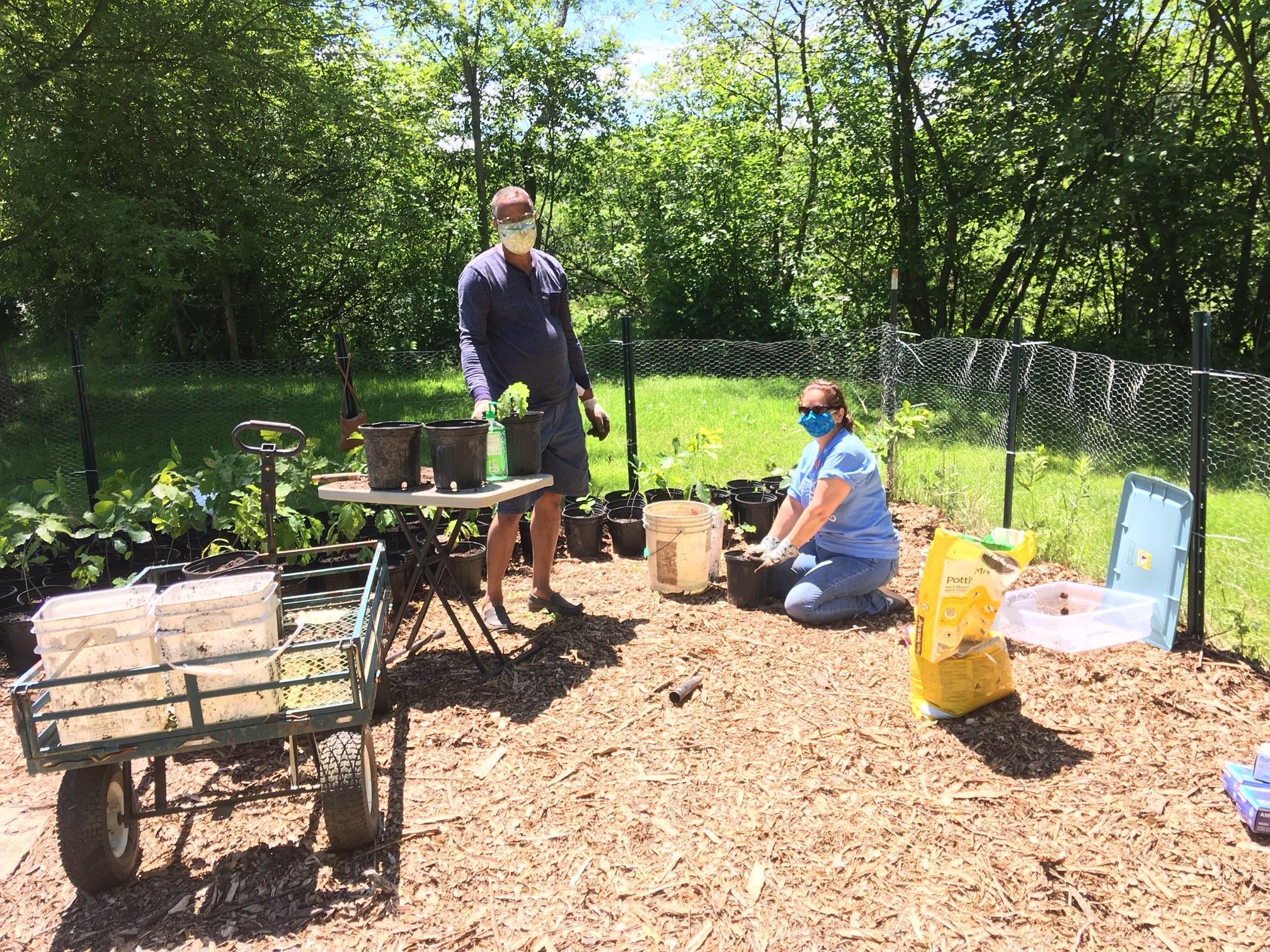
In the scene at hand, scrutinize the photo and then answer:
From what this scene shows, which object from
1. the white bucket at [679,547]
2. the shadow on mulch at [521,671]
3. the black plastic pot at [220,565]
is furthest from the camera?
the white bucket at [679,547]

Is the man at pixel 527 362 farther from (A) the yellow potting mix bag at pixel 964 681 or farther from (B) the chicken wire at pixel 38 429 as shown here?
(B) the chicken wire at pixel 38 429

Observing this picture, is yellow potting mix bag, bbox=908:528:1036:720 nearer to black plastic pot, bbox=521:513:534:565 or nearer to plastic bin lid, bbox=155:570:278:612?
plastic bin lid, bbox=155:570:278:612

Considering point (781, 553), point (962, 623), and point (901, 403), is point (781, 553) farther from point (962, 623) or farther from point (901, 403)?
point (901, 403)

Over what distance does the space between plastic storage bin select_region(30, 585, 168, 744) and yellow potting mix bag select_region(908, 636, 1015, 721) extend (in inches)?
99.2

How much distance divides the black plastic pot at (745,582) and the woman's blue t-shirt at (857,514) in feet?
1.22

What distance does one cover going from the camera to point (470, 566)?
15.3ft

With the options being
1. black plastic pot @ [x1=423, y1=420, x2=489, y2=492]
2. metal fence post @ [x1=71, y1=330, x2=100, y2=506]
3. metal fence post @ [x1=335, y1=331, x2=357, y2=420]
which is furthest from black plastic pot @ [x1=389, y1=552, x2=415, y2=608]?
metal fence post @ [x1=71, y1=330, x2=100, y2=506]

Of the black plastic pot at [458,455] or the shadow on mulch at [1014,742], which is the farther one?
the black plastic pot at [458,455]

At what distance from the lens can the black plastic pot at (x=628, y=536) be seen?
5273 millimetres

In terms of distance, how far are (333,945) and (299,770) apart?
89 centimetres

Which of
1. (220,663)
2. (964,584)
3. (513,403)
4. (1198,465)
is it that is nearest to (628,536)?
(513,403)

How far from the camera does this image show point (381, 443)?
10.3 feet

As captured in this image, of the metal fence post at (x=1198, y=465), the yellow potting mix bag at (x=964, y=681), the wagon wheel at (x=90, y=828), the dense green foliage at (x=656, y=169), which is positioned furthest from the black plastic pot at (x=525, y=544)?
the dense green foliage at (x=656, y=169)

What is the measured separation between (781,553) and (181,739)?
2590 millimetres
